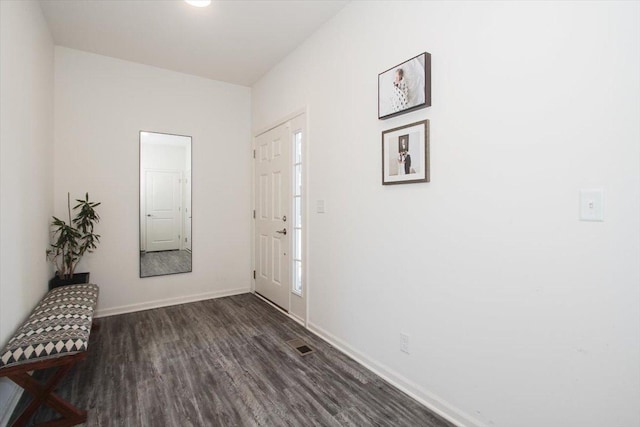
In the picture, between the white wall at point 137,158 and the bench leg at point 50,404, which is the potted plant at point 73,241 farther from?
the bench leg at point 50,404

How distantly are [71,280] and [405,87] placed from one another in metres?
3.40

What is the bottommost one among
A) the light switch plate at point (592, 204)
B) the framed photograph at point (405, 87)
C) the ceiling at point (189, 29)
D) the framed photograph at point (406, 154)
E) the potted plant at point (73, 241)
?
the potted plant at point (73, 241)

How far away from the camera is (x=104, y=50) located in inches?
131

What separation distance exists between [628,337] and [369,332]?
1475 millimetres

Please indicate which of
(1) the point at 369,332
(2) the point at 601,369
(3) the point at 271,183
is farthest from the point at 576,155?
(3) the point at 271,183

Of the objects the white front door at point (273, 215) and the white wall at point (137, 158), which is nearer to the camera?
the white wall at point (137, 158)

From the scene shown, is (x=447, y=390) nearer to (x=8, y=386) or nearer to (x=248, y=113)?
(x=8, y=386)

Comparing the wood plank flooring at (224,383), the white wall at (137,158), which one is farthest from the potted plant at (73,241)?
the wood plank flooring at (224,383)

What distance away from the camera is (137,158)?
3648 millimetres

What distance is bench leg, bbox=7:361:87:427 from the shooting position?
1.69 metres

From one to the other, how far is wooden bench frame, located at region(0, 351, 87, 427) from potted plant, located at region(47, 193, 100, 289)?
1505 mm

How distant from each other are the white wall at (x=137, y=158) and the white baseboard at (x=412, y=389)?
2125 millimetres

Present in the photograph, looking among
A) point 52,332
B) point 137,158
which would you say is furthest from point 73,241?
point 52,332

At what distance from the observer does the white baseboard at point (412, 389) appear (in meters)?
1.73
